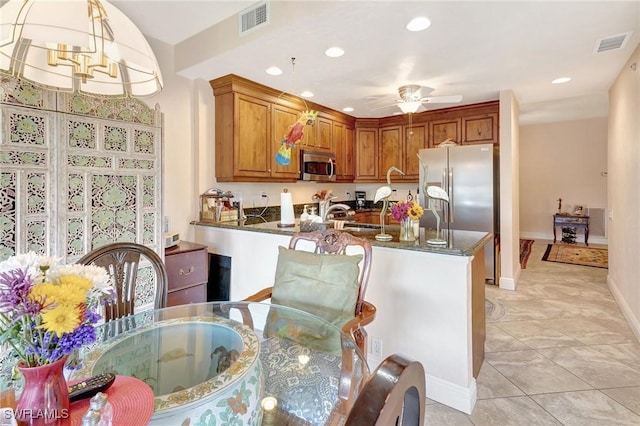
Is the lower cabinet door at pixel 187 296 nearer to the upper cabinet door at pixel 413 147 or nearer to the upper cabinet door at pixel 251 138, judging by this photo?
the upper cabinet door at pixel 251 138

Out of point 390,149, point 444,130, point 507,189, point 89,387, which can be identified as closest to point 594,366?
point 507,189

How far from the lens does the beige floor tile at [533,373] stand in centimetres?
214

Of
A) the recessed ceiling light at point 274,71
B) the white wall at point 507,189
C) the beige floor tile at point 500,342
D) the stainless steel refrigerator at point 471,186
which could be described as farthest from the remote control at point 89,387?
the white wall at point 507,189

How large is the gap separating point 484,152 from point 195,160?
346cm

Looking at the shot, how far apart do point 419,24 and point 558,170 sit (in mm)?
6907

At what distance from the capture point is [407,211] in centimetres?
227

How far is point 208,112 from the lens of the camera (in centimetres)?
→ 359

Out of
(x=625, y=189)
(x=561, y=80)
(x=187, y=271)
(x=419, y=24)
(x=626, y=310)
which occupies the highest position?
(x=561, y=80)

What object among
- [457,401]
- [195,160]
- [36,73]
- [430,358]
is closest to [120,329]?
[36,73]

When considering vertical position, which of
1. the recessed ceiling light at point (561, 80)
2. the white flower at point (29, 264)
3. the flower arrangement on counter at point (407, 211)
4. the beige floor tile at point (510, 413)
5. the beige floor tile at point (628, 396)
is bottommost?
the beige floor tile at point (510, 413)

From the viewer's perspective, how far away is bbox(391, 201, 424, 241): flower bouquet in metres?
2.27

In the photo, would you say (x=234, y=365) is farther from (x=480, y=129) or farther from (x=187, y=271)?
(x=480, y=129)

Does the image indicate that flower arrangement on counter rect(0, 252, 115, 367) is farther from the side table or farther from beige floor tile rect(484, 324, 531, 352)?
the side table

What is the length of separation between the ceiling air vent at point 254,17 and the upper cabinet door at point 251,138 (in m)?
0.96
